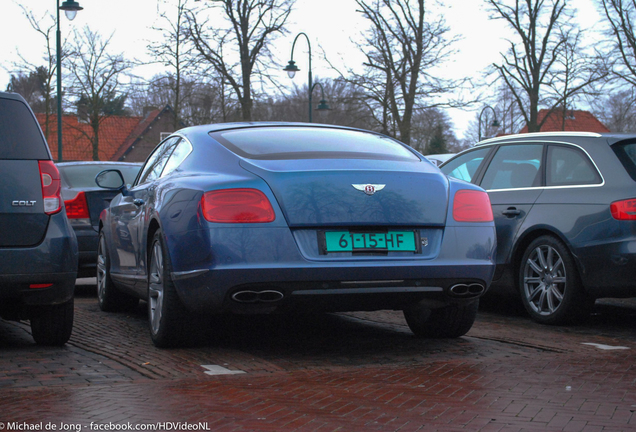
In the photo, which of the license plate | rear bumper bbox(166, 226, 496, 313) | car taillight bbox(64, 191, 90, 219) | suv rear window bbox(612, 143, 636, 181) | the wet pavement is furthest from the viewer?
car taillight bbox(64, 191, 90, 219)

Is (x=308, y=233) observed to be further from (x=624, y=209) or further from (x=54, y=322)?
(x=624, y=209)

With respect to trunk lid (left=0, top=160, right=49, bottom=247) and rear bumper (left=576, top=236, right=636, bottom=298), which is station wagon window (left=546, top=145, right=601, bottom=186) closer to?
rear bumper (left=576, top=236, right=636, bottom=298)

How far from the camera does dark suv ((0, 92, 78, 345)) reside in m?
4.88

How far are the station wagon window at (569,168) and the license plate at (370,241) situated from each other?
2166 mm

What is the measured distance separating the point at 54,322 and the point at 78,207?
11.6 ft

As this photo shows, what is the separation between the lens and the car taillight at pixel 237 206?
452 centimetres

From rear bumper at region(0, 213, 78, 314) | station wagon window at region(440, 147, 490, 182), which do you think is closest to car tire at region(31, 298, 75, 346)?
rear bumper at region(0, 213, 78, 314)

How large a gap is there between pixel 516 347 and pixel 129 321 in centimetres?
317

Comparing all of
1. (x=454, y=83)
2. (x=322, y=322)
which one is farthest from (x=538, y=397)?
(x=454, y=83)

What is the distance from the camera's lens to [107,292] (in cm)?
733

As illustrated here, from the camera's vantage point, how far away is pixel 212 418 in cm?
341

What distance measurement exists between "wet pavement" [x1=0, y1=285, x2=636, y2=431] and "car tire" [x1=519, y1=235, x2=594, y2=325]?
0.13 metres

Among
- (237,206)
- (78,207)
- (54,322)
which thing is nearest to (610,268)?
(237,206)

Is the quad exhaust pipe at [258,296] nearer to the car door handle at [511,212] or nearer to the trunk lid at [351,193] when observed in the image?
the trunk lid at [351,193]
